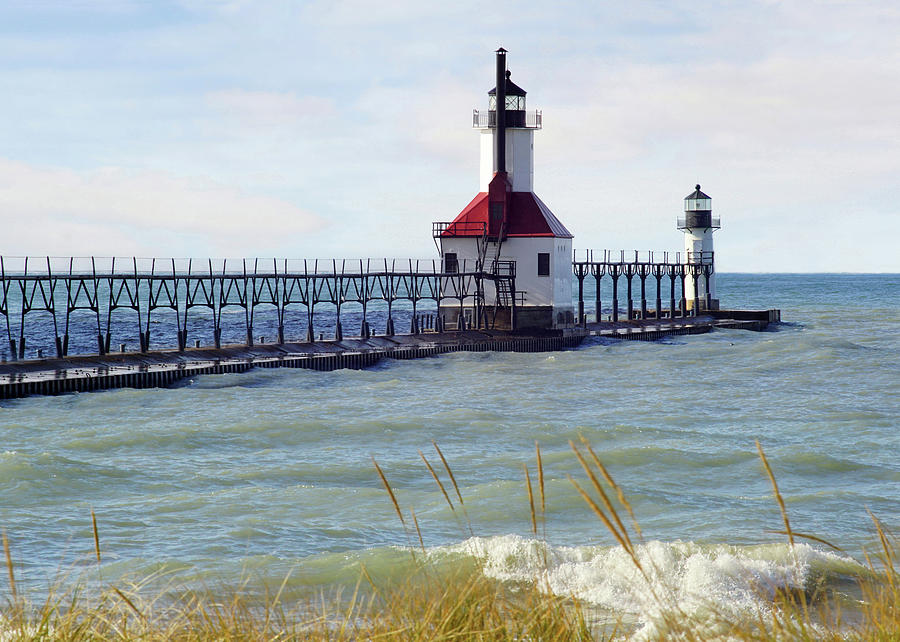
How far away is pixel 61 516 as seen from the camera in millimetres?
14211

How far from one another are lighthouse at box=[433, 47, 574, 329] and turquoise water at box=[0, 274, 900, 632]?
1154 centimetres

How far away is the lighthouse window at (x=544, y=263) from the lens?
4588 centimetres

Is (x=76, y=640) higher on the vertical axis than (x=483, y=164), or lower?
lower

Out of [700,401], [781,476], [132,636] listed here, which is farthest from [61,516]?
[700,401]

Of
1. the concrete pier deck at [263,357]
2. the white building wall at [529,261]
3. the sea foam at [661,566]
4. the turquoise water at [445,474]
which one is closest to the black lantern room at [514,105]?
the white building wall at [529,261]

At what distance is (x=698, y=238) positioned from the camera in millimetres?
65500

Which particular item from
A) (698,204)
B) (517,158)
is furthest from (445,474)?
(698,204)

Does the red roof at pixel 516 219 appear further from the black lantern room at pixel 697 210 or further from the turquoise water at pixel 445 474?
the black lantern room at pixel 697 210

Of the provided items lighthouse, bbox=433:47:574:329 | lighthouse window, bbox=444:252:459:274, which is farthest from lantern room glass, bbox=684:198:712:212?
lighthouse window, bbox=444:252:459:274

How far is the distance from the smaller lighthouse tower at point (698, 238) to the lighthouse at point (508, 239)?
20.1 meters

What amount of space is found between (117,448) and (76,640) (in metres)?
16.4

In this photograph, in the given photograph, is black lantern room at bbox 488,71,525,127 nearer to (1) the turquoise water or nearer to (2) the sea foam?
(1) the turquoise water

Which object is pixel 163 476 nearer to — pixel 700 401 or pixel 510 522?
pixel 510 522

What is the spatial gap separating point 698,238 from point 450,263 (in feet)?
82.7
